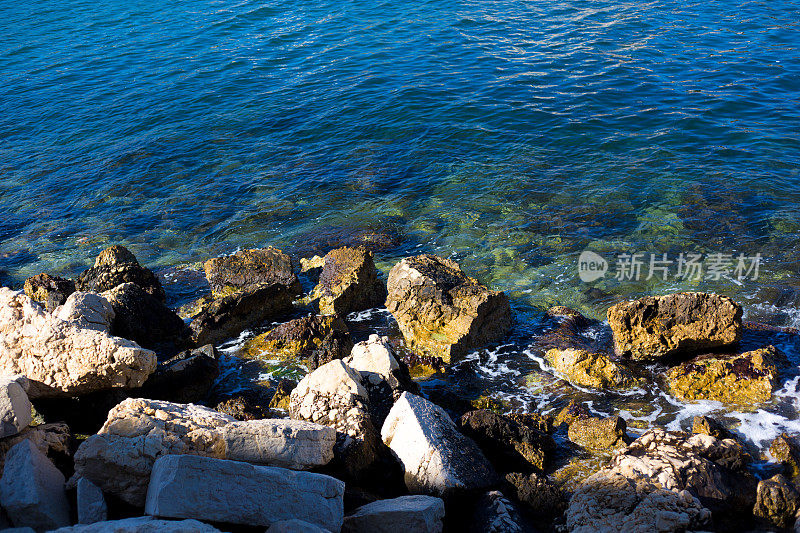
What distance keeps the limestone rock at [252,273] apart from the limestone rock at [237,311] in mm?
159

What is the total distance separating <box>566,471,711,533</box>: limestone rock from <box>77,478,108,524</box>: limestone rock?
178 inches

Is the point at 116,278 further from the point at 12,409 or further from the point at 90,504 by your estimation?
the point at 90,504

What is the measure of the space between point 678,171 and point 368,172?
323 inches

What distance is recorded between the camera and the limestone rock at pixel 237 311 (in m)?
11.0

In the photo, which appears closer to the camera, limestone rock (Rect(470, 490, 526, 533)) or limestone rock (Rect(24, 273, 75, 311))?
limestone rock (Rect(470, 490, 526, 533))

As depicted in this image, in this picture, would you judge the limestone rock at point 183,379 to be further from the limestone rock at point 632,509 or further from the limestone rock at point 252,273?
the limestone rock at point 632,509

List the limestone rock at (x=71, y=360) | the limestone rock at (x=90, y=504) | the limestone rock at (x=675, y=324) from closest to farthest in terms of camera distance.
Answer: the limestone rock at (x=90, y=504) < the limestone rock at (x=71, y=360) < the limestone rock at (x=675, y=324)

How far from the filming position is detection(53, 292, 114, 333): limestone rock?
29.6 feet

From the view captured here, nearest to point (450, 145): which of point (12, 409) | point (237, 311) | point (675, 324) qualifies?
point (237, 311)

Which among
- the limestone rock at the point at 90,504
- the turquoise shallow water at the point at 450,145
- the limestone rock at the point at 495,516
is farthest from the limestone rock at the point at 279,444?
the turquoise shallow water at the point at 450,145

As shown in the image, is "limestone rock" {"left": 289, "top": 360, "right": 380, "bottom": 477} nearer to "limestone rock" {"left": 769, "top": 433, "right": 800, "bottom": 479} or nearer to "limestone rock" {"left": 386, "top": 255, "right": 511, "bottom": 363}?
"limestone rock" {"left": 386, "top": 255, "right": 511, "bottom": 363}

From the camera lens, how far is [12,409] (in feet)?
21.4

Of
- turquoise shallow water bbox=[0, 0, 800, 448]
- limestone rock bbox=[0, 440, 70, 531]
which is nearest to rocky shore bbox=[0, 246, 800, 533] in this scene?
limestone rock bbox=[0, 440, 70, 531]

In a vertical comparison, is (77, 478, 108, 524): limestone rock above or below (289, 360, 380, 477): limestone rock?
above
